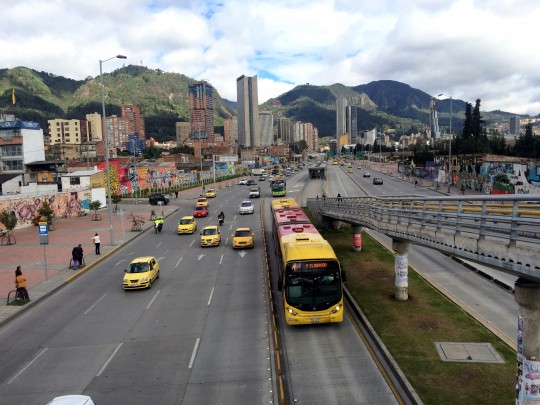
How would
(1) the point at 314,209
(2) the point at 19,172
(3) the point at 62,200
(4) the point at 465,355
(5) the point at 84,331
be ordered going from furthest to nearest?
(2) the point at 19,172, (3) the point at 62,200, (1) the point at 314,209, (5) the point at 84,331, (4) the point at 465,355

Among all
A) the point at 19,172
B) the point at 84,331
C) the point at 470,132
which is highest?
the point at 470,132

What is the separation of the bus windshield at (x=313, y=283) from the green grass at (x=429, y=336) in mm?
2212

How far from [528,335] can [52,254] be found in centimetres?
3055

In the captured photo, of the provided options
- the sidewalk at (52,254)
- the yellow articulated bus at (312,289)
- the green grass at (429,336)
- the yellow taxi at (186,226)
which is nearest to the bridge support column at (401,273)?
the green grass at (429,336)

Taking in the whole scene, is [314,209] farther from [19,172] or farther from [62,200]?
[19,172]

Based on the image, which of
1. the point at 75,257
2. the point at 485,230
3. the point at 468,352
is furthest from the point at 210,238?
the point at 485,230

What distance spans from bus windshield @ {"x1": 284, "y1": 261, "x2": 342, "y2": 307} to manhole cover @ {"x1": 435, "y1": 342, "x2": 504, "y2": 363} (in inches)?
152

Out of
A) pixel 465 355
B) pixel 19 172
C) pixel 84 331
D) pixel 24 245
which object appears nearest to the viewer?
pixel 465 355

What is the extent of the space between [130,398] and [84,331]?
636 centimetres

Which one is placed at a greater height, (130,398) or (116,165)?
(116,165)

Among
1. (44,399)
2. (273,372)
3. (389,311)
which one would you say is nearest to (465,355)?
(389,311)

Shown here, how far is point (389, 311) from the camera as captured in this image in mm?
18391

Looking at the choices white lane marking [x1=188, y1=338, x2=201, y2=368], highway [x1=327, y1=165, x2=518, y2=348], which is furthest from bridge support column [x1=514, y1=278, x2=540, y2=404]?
white lane marking [x1=188, y1=338, x2=201, y2=368]

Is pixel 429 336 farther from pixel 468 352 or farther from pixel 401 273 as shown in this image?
pixel 401 273
